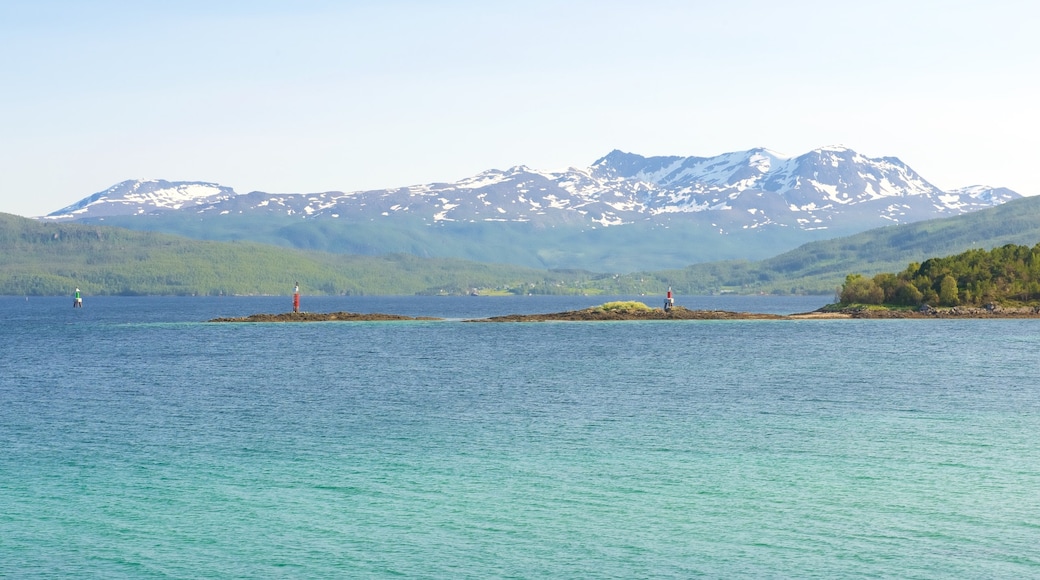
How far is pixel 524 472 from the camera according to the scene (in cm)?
3825

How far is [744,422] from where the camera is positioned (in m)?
50.7

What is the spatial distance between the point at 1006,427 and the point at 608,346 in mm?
62653

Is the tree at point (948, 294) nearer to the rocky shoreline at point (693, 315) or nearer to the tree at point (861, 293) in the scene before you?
the rocky shoreline at point (693, 315)

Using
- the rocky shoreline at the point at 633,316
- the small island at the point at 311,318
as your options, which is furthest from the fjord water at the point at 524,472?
the rocky shoreline at the point at 633,316

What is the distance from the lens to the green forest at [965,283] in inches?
6314

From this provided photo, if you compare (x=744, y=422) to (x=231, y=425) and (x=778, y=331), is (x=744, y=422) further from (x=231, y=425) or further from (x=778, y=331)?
(x=778, y=331)

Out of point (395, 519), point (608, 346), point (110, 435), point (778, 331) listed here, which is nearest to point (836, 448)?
point (395, 519)

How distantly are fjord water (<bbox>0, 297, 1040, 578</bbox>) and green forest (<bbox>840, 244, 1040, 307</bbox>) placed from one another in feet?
280

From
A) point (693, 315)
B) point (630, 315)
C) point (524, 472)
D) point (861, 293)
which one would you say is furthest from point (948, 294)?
point (524, 472)

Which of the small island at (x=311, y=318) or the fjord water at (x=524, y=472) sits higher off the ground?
the small island at (x=311, y=318)

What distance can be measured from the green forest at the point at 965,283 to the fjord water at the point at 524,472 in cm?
8532

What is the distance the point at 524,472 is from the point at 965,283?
141 metres

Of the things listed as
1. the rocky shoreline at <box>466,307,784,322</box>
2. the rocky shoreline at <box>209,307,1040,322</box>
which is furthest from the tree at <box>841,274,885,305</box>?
the rocky shoreline at <box>466,307,784,322</box>

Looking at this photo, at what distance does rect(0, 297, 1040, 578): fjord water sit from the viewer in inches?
1109
